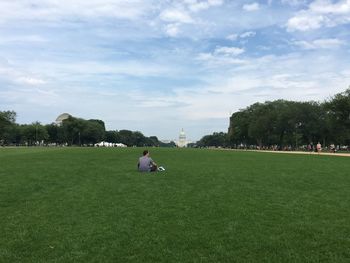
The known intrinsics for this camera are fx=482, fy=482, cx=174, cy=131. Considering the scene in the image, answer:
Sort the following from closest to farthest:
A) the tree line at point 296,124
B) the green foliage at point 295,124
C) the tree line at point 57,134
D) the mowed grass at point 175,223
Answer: the mowed grass at point 175,223
the tree line at point 296,124
the green foliage at point 295,124
the tree line at point 57,134

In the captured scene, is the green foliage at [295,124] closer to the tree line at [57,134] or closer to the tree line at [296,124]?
the tree line at [296,124]

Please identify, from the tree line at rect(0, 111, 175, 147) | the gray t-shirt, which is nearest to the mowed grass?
the gray t-shirt

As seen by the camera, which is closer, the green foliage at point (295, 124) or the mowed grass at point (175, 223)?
the mowed grass at point (175, 223)

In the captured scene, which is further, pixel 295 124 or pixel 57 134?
pixel 57 134

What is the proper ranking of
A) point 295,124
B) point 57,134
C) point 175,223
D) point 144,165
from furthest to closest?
point 57,134
point 295,124
point 144,165
point 175,223

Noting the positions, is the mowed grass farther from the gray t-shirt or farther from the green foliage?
the green foliage

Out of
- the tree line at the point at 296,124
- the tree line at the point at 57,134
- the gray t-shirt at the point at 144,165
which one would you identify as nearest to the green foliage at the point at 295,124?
the tree line at the point at 296,124

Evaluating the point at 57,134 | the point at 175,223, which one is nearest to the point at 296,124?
the point at 175,223

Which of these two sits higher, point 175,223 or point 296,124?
point 296,124

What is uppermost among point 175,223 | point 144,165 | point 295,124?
point 295,124

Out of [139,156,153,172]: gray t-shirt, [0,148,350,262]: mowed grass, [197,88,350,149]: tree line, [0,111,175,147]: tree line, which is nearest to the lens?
[0,148,350,262]: mowed grass

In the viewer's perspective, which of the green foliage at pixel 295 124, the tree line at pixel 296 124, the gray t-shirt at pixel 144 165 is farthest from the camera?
the green foliage at pixel 295 124

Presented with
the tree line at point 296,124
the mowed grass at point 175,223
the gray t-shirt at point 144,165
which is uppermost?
the tree line at point 296,124

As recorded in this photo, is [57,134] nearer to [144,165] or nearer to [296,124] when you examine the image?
[296,124]
